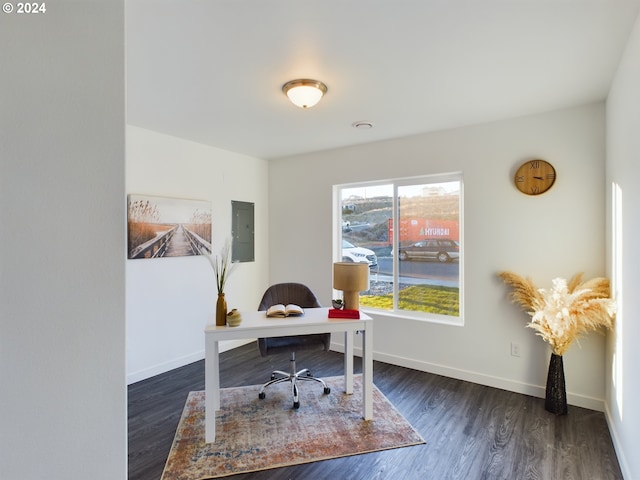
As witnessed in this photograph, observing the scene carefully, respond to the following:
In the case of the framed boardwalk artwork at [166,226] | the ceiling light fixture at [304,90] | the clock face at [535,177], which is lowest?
the framed boardwalk artwork at [166,226]

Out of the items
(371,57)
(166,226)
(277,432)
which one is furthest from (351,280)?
(166,226)

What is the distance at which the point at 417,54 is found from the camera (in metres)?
1.90

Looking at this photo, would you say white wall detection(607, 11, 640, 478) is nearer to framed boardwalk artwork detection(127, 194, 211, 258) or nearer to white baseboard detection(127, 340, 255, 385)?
white baseboard detection(127, 340, 255, 385)

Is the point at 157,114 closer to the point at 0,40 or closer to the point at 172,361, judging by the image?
the point at 0,40

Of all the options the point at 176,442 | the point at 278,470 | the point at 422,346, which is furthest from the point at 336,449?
the point at 422,346

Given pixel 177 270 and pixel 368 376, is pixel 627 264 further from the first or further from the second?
pixel 177 270

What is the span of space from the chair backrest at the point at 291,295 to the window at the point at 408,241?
1.04 meters

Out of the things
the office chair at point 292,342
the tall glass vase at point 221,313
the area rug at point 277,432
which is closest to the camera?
the area rug at point 277,432

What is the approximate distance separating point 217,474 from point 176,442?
0.48m

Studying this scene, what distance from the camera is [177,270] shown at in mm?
3531

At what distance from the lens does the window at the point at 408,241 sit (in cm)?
339

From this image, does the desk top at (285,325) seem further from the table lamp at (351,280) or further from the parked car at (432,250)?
the parked car at (432,250)

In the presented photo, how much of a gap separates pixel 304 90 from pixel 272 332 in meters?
1.73

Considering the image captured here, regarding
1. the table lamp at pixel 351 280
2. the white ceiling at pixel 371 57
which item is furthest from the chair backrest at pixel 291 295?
the white ceiling at pixel 371 57
